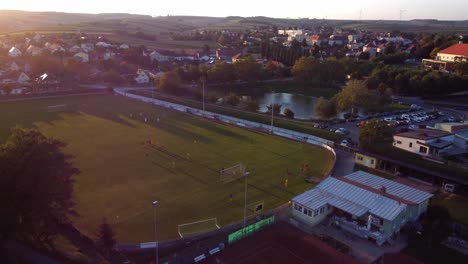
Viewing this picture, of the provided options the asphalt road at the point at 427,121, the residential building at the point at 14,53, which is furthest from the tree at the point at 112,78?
the asphalt road at the point at 427,121

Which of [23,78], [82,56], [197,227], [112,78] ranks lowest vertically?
[197,227]

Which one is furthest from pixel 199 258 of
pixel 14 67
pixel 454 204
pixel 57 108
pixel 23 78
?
pixel 14 67

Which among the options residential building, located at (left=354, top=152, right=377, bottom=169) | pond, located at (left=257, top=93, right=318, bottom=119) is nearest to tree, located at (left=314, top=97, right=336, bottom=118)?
pond, located at (left=257, top=93, right=318, bottom=119)

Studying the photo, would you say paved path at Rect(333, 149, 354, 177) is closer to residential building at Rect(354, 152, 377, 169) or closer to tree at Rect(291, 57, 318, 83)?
residential building at Rect(354, 152, 377, 169)

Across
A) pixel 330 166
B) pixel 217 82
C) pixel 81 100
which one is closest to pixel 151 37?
pixel 217 82

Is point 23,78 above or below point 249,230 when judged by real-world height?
above

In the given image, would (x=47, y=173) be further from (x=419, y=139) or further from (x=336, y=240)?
(x=419, y=139)

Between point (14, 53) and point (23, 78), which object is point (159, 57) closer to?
point (14, 53)
